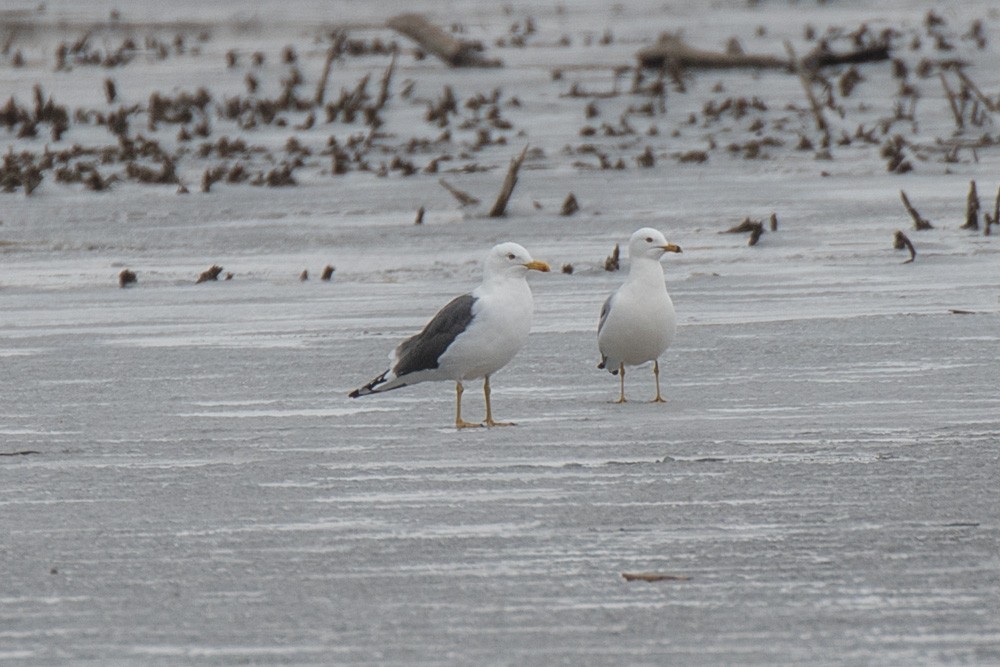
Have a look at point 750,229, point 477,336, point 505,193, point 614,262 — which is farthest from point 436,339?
point 505,193

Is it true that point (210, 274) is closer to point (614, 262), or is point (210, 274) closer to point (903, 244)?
point (614, 262)

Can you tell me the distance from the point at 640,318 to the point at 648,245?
49 centimetres

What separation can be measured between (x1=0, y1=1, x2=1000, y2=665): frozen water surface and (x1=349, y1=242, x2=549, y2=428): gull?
0.20 meters

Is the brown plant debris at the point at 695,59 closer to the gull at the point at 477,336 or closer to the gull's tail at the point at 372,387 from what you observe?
the gull at the point at 477,336

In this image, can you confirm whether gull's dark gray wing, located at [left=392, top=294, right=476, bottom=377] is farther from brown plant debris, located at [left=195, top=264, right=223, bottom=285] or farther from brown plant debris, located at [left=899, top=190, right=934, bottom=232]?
brown plant debris, located at [left=899, top=190, right=934, bottom=232]

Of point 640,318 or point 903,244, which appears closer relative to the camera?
point 640,318

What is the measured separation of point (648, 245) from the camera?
9.28 metres

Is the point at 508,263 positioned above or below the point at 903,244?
above

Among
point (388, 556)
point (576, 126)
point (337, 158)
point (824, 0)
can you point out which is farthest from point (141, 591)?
point (824, 0)

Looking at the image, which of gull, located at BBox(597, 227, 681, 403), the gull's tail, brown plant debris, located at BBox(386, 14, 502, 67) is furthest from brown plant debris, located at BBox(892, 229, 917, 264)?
brown plant debris, located at BBox(386, 14, 502, 67)

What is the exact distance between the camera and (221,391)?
29.9 feet

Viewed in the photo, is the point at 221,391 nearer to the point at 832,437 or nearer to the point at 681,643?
the point at 832,437

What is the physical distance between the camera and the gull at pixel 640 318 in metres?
8.93

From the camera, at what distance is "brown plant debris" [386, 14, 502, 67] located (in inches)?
986
